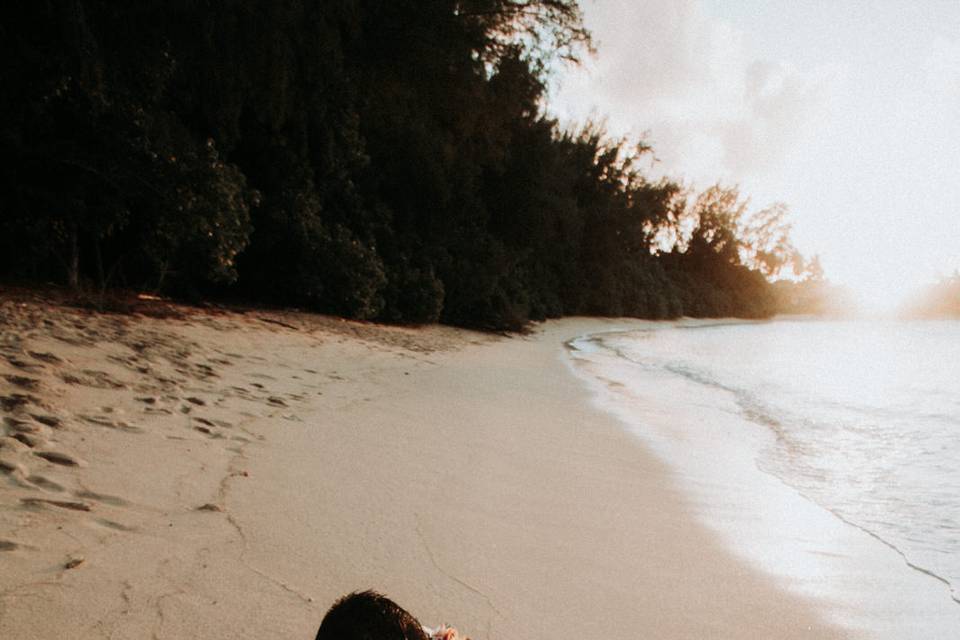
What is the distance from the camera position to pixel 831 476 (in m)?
4.56

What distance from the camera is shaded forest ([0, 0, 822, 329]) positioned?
6449 mm

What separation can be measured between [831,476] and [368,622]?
185 inches

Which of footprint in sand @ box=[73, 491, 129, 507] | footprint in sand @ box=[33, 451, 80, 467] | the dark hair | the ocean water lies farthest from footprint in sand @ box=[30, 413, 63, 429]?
the ocean water

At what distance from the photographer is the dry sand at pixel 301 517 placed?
171 centimetres

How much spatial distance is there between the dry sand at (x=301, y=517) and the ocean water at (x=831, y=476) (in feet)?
1.10

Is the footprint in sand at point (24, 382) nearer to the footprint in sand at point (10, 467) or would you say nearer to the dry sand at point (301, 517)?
the dry sand at point (301, 517)

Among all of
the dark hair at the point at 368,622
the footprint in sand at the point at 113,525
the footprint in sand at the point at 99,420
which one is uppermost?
the dark hair at the point at 368,622

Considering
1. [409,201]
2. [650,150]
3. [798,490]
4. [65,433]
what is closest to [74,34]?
[65,433]

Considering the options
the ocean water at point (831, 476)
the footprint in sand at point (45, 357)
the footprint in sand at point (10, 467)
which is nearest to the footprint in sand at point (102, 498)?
the footprint in sand at point (10, 467)

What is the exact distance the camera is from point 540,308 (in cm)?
2438

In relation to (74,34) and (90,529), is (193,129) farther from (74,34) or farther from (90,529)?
(90,529)

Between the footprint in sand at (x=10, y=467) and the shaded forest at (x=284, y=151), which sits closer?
the footprint in sand at (x=10, y=467)

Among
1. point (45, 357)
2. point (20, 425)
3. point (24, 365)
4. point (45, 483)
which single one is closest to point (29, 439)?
point (20, 425)

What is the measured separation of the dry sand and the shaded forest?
129 inches
